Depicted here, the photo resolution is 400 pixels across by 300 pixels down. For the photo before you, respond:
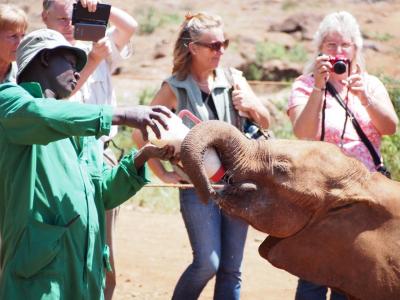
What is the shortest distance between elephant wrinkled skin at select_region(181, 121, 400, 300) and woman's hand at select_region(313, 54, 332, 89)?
188 centimetres

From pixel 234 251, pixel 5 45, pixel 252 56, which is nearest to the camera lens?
pixel 5 45

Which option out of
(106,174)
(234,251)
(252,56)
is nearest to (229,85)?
(234,251)

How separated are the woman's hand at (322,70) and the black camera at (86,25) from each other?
1.31 meters

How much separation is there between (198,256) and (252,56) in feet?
69.6

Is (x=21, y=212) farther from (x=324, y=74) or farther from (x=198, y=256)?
(x=324, y=74)

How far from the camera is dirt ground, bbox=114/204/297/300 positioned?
364 inches

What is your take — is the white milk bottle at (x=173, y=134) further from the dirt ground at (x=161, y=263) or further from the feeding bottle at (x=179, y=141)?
the dirt ground at (x=161, y=263)

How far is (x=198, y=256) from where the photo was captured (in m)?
6.38

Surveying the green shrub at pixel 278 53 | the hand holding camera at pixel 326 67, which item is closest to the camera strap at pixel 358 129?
the hand holding camera at pixel 326 67

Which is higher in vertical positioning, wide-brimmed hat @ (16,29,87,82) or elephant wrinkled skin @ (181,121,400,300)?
wide-brimmed hat @ (16,29,87,82)

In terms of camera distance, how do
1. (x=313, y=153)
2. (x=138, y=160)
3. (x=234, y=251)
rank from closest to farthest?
(x=313, y=153)
(x=138, y=160)
(x=234, y=251)

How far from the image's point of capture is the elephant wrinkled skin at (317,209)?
4.43 metres

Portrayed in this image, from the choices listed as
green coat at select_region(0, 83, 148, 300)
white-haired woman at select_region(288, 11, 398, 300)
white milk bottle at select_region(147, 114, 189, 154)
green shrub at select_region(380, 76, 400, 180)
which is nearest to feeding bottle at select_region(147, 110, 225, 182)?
white milk bottle at select_region(147, 114, 189, 154)

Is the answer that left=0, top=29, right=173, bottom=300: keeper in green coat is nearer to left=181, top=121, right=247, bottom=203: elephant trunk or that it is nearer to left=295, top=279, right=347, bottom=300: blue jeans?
left=181, top=121, right=247, bottom=203: elephant trunk
